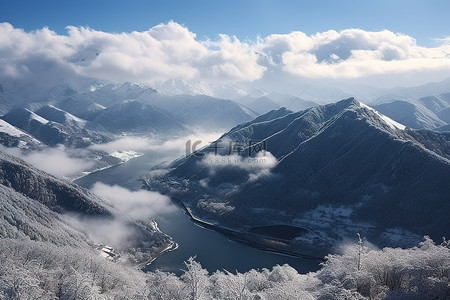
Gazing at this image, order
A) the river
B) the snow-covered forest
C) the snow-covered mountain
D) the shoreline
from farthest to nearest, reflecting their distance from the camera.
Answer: the shoreline → the river → the snow-covered mountain → the snow-covered forest

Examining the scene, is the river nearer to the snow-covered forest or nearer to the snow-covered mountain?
the snow-covered mountain

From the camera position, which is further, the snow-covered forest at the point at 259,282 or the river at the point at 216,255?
the river at the point at 216,255

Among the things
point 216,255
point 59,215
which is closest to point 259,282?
point 216,255

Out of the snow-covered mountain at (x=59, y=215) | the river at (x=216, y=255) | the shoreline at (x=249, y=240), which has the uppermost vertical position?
the snow-covered mountain at (x=59, y=215)

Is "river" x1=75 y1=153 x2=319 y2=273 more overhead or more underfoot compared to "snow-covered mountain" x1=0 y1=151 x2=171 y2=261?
more underfoot

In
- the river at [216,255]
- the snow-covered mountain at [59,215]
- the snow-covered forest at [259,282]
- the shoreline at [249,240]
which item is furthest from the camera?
the shoreline at [249,240]

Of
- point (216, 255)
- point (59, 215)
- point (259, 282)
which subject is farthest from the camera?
point (216, 255)

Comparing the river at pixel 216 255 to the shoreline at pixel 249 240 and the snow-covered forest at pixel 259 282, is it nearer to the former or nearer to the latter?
the shoreline at pixel 249 240

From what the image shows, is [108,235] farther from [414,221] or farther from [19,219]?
[414,221]

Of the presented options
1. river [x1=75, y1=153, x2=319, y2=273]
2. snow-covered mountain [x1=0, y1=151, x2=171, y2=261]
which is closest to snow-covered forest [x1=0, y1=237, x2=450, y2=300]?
snow-covered mountain [x1=0, y1=151, x2=171, y2=261]

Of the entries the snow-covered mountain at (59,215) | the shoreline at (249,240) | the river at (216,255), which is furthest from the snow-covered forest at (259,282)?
the shoreline at (249,240)

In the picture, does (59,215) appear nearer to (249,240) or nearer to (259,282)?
(249,240)
